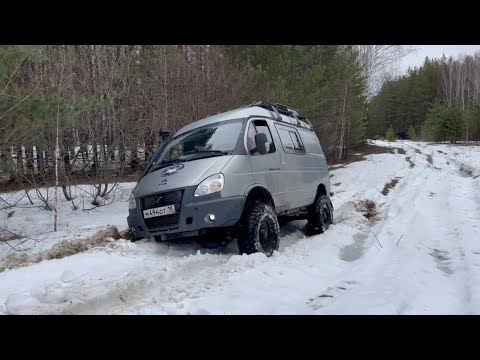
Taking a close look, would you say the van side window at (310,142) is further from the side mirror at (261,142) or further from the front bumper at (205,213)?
the front bumper at (205,213)

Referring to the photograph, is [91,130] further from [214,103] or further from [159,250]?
[159,250]

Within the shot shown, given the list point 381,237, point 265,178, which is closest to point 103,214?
point 265,178

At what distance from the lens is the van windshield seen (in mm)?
5457

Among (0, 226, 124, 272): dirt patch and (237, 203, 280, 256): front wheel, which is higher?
(237, 203, 280, 256): front wheel

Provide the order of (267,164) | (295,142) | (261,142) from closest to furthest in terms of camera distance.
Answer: (261,142)
(267,164)
(295,142)

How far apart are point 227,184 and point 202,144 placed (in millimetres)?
1134

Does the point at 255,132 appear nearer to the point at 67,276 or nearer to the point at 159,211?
the point at 159,211

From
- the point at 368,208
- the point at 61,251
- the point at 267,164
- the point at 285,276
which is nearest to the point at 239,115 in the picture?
the point at 267,164

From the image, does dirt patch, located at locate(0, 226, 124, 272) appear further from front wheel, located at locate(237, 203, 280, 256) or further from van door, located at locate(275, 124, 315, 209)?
van door, located at locate(275, 124, 315, 209)

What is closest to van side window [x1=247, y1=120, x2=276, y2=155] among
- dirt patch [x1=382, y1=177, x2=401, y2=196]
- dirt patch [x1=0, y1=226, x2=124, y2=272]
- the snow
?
dirt patch [x1=0, y1=226, x2=124, y2=272]

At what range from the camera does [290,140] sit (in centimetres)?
685

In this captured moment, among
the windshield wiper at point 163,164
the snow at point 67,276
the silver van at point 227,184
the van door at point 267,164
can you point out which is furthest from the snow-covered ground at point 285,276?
the windshield wiper at point 163,164

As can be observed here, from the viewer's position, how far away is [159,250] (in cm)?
532

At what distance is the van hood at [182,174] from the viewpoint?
493cm
